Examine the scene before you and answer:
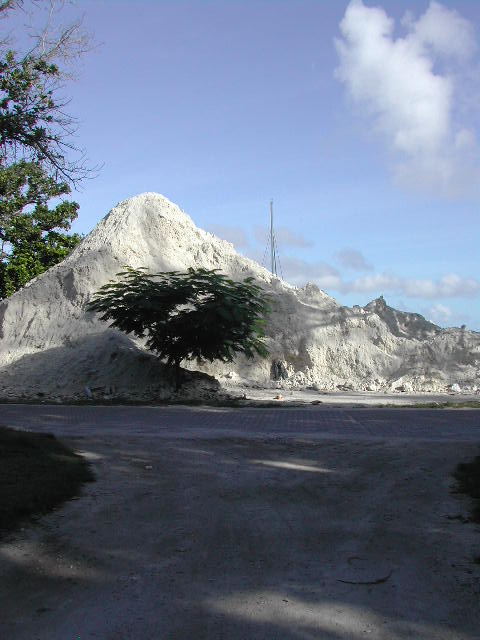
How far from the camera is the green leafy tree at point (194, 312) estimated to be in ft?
55.9

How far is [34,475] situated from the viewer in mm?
6598

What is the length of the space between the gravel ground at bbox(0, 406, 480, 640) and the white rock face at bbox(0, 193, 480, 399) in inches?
487

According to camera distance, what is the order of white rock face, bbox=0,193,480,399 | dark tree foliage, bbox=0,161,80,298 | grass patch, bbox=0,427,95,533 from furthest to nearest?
dark tree foliage, bbox=0,161,80,298 → white rock face, bbox=0,193,480,399 → grass patch, bbox=0,427,95,533

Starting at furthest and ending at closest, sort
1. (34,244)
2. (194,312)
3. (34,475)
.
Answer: (34,244)
(194,312)
(34,475)

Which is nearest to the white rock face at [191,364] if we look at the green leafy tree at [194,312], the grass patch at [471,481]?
the green leafy tree at [194,312]

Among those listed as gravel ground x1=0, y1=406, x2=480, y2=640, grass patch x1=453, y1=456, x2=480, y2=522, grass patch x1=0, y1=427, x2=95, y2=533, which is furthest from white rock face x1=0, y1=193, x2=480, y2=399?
grass patch x1=453, y1=456, x2=480, y2=522

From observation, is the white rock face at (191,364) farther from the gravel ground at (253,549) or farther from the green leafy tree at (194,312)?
the gravel ground at (253,549)

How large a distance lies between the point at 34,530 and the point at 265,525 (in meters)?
1.85

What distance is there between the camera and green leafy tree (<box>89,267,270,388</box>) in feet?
55.9

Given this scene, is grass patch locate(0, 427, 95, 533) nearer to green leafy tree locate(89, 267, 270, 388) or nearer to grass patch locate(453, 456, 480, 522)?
grass patch locate(453, 456, 480, 522)

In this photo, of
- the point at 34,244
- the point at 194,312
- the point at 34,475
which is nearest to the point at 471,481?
the point at 34,475

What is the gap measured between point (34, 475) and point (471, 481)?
171 inches

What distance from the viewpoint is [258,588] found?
14.3ft

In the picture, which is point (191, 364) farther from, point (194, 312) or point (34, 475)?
point (34, 475)
